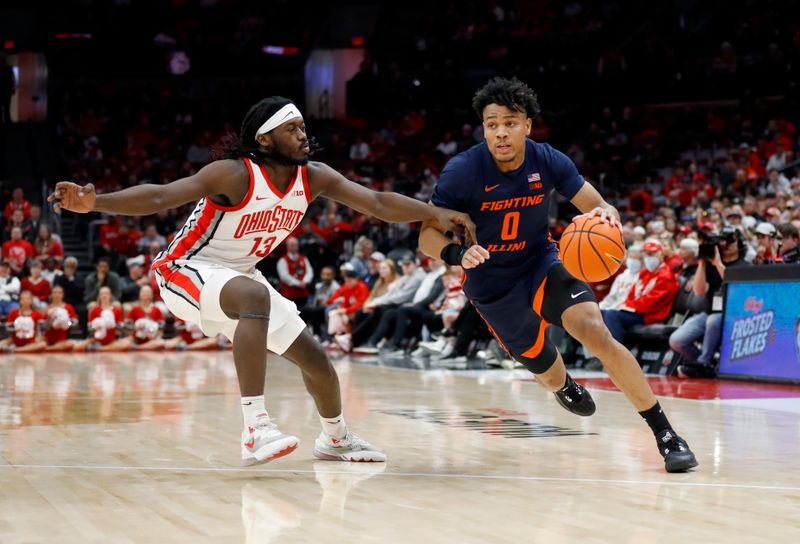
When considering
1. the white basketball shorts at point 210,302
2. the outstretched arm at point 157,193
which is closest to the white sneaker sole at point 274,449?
the white basketball shorts at point 210,302

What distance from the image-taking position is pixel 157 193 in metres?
4.91

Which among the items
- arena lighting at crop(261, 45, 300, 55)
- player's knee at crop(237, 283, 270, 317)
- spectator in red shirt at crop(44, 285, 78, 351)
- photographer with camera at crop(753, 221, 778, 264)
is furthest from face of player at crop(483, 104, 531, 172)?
arena lighting at crop(261, 45, 300, 55)

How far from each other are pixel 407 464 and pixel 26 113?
26.4 m

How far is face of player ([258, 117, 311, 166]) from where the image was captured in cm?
528

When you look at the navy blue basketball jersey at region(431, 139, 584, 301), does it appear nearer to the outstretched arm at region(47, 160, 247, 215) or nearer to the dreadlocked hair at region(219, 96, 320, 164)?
the dreadlocked hair at region(219, 96, 320, 164)

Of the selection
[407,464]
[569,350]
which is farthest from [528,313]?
[569,350]

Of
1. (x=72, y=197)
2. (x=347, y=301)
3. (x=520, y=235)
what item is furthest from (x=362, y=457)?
(x=347, y=301)

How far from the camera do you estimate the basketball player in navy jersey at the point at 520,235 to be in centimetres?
530

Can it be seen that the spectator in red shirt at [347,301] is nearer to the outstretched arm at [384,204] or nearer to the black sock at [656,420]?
the outstretched arm at [384,204]

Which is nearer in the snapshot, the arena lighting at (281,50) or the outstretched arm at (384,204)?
the outstretched arm at (384,204)

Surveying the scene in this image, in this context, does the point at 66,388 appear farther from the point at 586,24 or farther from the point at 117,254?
the point at 586,24

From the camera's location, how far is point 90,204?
4656 mm

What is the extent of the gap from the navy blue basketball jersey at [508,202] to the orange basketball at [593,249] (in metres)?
0.30

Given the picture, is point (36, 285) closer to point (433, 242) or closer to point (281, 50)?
point (433, 242)
